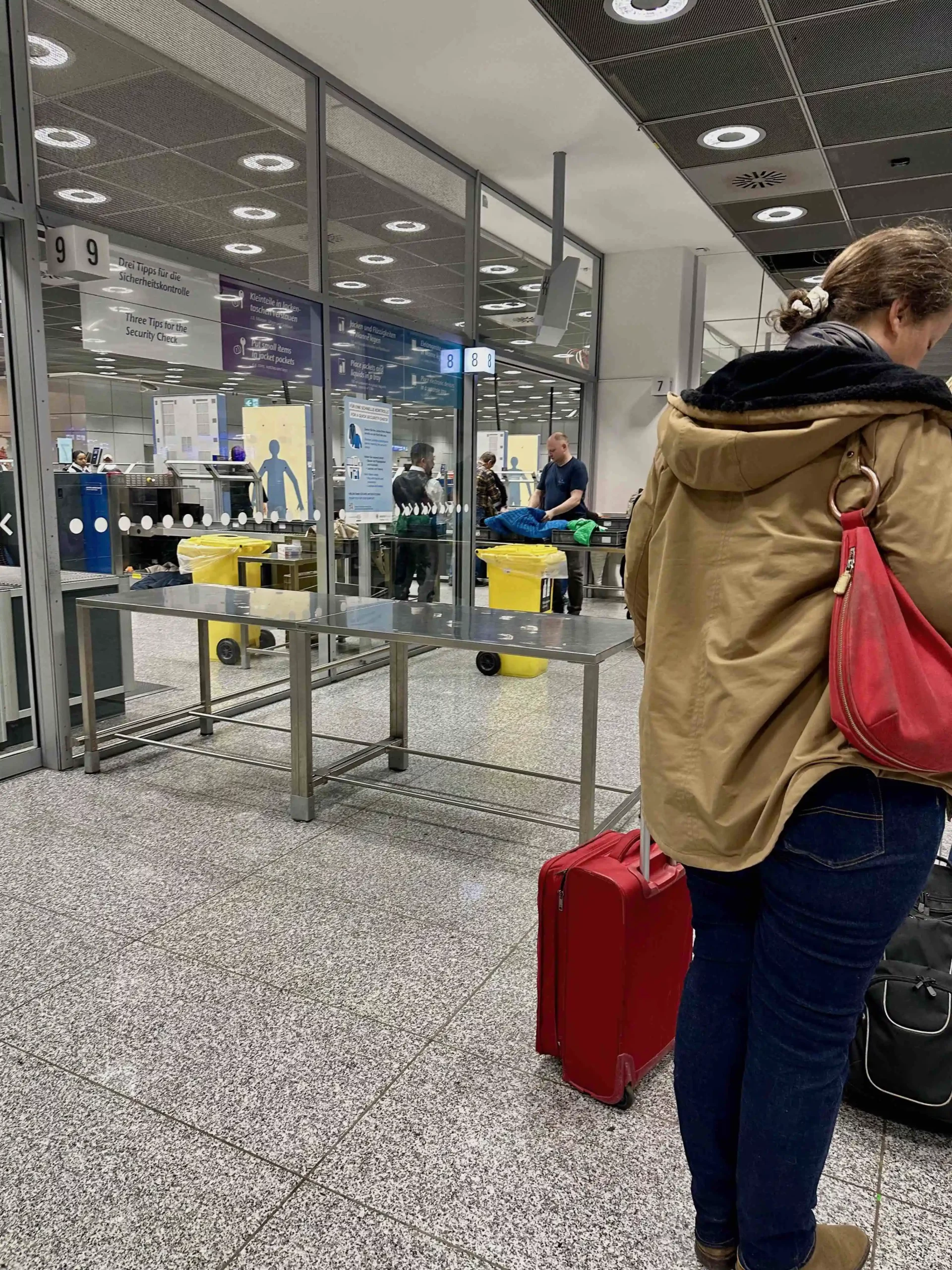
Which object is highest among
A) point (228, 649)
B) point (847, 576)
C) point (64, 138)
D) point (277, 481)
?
point (64, 138)

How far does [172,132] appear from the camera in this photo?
4086 millimetres

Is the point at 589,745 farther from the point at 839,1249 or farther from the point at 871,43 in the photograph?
the point at 871,43

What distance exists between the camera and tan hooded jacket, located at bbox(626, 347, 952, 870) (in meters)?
0.90

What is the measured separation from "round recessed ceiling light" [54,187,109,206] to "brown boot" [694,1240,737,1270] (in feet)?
13.1

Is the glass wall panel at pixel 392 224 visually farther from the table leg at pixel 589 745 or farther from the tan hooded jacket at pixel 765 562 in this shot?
→ the tan hooded jacket at pixel 765 562

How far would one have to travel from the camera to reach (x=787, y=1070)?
1074mm

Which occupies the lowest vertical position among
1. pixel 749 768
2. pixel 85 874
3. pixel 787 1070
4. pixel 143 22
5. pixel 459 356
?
pixel 85 874

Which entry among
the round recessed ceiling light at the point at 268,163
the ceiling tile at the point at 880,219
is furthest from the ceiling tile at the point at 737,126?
the round recessed ceiling light at the point at 268,163

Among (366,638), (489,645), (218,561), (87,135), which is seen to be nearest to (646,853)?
(489,645)

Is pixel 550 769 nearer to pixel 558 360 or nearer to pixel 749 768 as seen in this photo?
pixel 749 768

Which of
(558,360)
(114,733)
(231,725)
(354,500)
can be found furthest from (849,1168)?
(558,360)

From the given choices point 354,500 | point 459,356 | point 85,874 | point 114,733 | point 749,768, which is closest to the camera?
point 749,768

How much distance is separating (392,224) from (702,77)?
2.20 m

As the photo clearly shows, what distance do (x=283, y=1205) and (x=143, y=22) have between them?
462cm
